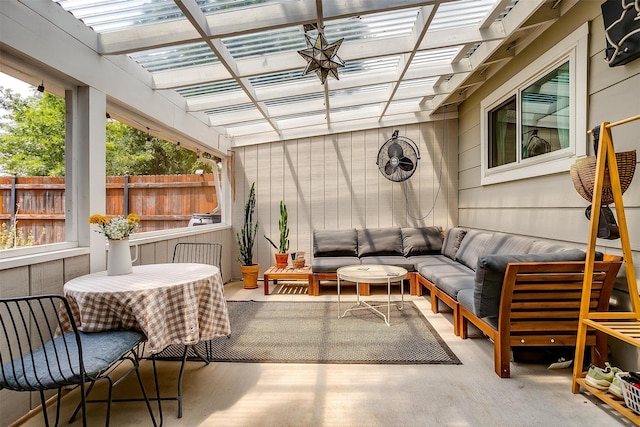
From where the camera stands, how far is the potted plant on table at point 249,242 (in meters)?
4.61

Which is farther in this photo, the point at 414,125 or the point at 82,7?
the point at 414,125

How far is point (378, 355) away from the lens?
7.98ft

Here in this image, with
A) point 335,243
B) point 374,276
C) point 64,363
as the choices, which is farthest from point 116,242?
point 335,243

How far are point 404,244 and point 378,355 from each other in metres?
2.36

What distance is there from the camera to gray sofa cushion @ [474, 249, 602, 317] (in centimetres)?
210

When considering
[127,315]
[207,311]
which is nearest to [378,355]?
[207,311]

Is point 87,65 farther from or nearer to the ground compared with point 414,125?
nearer to the ground

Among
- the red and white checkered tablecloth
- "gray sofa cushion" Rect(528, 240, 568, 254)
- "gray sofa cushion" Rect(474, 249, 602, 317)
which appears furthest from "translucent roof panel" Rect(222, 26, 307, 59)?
"gray sofa cushion" Rect(528, 240, 568, 254)

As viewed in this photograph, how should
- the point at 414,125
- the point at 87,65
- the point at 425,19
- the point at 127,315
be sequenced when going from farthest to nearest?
1. the point at 414,125
2. the point at 425,19
3. the point at 87,65
4. the point at 127,315

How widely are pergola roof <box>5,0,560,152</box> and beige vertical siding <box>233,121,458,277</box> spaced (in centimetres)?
66

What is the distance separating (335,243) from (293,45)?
8.74 ft

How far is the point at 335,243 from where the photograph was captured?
463cm

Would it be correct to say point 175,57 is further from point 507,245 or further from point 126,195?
point 507,245

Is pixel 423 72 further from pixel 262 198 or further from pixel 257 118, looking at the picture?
pixel 262 198
